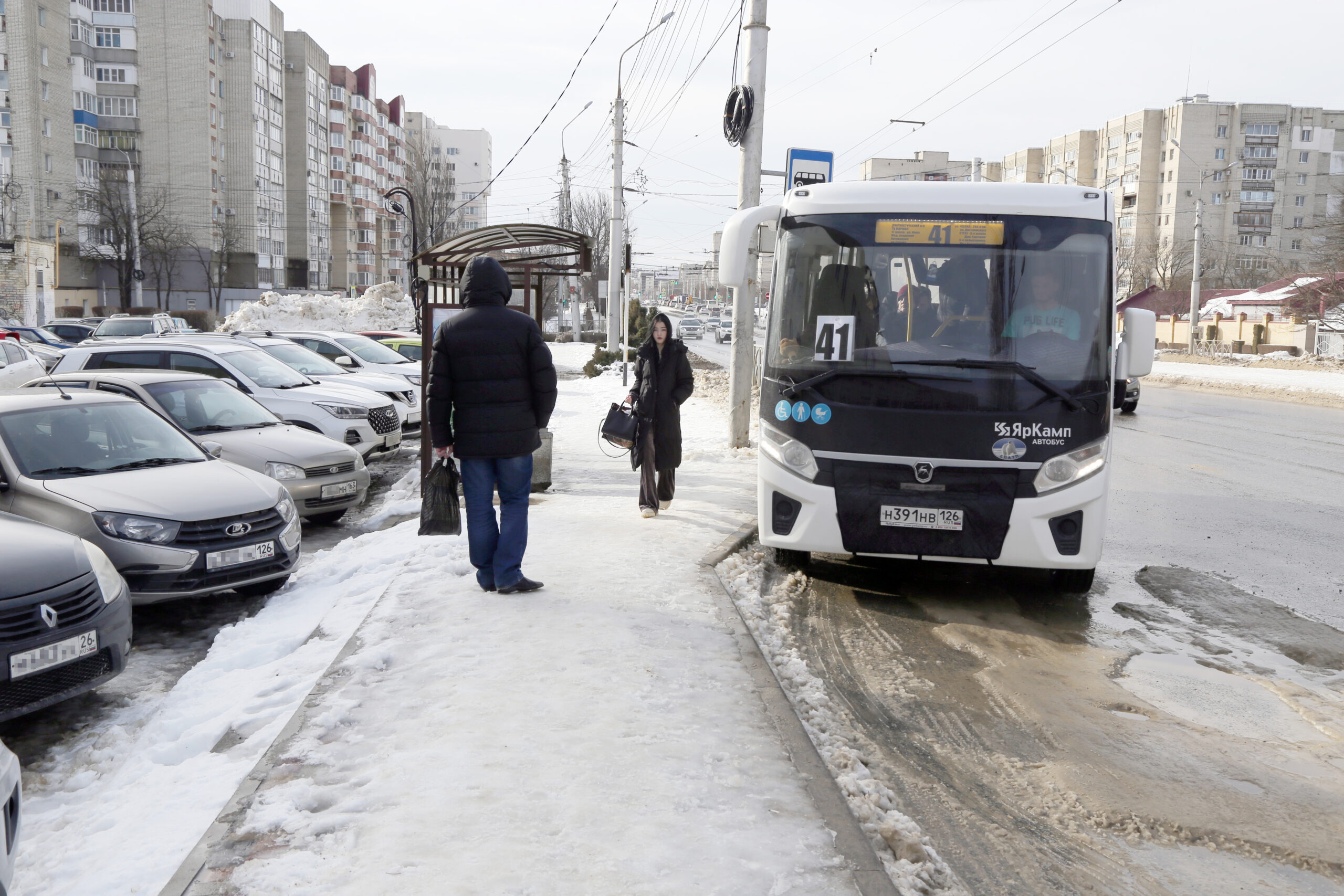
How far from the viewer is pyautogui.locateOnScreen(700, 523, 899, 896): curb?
128 inches

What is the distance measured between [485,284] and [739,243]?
1960 millimetres

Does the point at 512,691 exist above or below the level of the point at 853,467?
below

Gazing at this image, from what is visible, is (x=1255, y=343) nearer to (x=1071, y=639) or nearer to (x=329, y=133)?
(x=1071, y=639)

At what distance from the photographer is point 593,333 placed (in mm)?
58219

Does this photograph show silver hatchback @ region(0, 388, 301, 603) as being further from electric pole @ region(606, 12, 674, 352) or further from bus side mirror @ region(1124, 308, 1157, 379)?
electric pole @ region(606, 12, 674, 352)

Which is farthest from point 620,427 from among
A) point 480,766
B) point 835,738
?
point 480,766

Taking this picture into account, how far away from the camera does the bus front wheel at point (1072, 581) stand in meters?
6.92

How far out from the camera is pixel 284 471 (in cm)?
946

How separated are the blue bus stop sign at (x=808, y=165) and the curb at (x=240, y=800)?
9323 millimetres

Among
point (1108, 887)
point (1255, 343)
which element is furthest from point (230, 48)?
point (1108, 887)

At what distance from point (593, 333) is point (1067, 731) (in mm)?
54317

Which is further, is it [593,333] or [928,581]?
[593,333]

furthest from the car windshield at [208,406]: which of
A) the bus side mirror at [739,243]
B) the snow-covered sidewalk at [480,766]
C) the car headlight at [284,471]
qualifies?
the bus side mirror at [739,243]

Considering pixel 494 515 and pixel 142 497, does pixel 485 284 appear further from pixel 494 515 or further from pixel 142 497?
pixel 142 497
